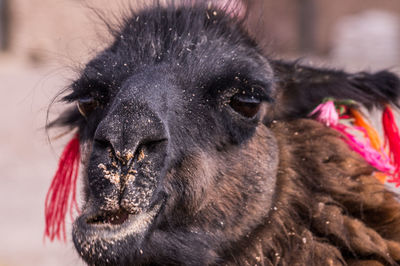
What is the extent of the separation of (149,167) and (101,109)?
0.64 metres

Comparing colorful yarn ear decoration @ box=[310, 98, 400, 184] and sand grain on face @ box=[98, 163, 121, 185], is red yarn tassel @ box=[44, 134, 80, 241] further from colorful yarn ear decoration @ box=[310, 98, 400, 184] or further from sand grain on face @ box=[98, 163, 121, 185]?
colorful yarn ear decoration @ box=[310, 98, 400, 184]

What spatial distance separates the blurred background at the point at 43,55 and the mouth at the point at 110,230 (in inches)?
181

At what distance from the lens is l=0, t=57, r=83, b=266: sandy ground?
7.43m

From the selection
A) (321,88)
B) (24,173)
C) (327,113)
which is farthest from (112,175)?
(24,173)

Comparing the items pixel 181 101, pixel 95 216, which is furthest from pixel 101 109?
pixel 95 216

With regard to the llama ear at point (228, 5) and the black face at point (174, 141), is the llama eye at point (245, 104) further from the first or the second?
the llama ear at point (228, 5)

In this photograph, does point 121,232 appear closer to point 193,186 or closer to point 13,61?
point 193,186

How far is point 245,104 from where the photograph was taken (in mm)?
3238

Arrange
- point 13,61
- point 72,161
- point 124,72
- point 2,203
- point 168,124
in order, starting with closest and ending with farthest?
point 168,124, point 124,72, point 72,161, point 2,203, point 13,61

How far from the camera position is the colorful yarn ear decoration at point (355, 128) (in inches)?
144

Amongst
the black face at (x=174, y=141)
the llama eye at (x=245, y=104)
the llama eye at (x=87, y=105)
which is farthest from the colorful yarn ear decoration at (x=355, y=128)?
the llama eye at (x=87, y=105)

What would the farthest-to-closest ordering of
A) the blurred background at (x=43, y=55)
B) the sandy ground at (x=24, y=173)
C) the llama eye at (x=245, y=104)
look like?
the blurred background at (x=43, y=55), the sandy ground at (x=24, y=173), the llama eye at (x=245, y=104)

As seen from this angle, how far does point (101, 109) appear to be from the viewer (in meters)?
3.29

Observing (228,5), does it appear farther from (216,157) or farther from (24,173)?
(24,173)
